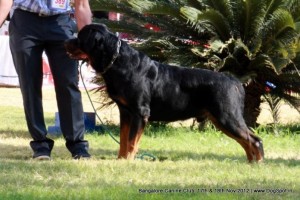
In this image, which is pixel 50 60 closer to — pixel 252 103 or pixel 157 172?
pixel 157 172

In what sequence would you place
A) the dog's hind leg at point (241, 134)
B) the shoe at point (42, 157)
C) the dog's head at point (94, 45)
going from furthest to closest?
the dog's hind leg at point (241, 134) → the shoe at point (42, 157) → the dog's head at point (94, 45)

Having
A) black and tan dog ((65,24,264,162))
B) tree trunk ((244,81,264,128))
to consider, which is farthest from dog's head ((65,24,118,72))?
tree trunk ((244,81,264,128))

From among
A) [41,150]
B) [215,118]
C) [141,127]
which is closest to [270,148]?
[215,118]

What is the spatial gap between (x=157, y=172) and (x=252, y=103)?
16.8ft

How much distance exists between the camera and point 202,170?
609cm

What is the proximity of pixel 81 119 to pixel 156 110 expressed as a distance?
2.66 ft

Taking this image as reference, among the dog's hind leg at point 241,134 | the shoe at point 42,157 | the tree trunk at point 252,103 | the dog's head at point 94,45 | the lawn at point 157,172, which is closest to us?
the lawn at point 157,172

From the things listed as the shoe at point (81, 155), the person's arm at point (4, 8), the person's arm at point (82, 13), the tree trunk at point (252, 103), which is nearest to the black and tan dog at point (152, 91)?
the person's arm at point (82, 13)

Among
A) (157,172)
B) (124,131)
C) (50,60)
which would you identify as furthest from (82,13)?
(157,172)

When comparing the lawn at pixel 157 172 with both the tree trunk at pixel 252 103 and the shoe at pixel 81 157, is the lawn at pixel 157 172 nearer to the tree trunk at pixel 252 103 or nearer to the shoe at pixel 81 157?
the shoe at pixel 81 157

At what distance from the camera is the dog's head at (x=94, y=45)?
6672mm

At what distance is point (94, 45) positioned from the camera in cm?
670

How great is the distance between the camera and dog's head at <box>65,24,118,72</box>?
667 centimetres

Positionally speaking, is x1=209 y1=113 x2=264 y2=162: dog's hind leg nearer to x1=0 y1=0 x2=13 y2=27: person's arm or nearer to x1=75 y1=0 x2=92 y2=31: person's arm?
x1=75 y1=0 x2=92 y2=31: person's arm
